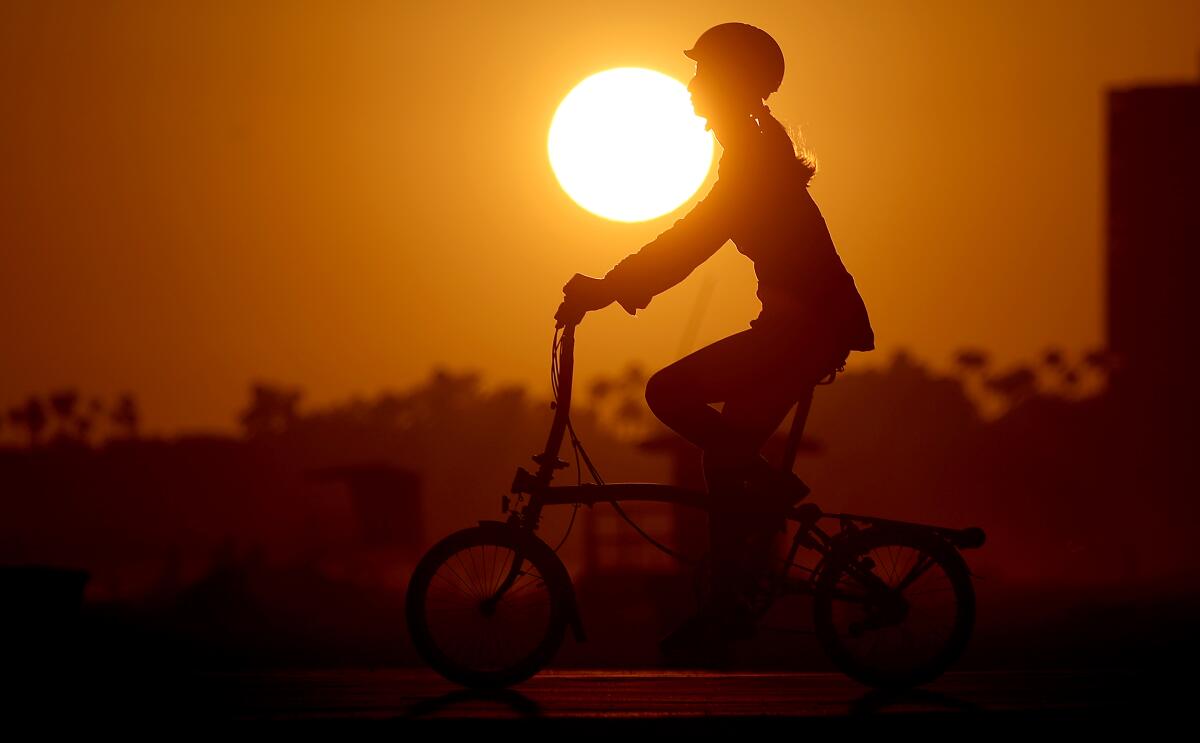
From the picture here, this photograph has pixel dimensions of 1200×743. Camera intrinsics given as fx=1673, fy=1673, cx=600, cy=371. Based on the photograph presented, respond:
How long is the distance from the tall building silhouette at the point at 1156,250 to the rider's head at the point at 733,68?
272 feet

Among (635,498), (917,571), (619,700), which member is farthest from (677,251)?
(619,700)

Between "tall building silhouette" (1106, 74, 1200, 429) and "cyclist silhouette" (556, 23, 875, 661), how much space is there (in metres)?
82.9

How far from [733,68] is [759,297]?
882 millimetres

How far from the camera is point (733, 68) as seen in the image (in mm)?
6402

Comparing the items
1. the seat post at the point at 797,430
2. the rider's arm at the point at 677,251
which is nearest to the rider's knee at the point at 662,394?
the rider's arm at the point at 677,251

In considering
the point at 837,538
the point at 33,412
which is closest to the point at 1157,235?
the point at 837,538

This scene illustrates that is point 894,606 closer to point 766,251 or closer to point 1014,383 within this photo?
point 766,251

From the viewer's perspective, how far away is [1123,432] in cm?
8819

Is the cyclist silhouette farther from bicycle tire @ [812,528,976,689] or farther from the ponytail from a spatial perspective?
bicycle tire @ [812,528,976,689]

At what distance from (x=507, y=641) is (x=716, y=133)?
7.03 feet

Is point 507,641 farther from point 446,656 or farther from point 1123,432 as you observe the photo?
point 1123,432

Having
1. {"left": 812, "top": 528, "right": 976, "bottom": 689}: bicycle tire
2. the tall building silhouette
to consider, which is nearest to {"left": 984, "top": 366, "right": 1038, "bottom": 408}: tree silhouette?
the tall building silhouette

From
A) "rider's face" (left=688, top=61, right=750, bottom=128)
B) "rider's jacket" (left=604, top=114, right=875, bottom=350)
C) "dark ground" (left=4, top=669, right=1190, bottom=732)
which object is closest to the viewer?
"dark ground" (left=4, top=669, right=1190, bottom=732)

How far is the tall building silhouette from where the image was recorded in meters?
86.9
